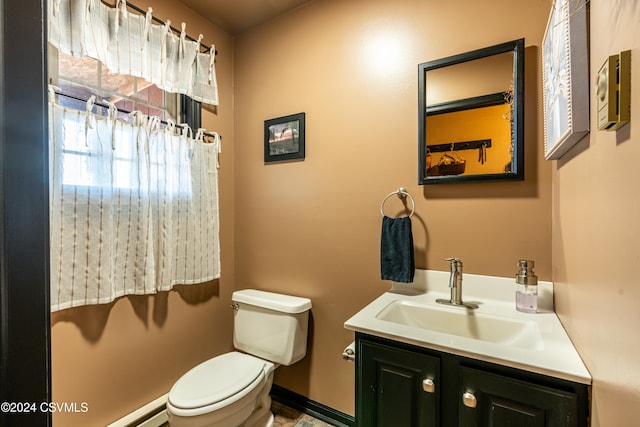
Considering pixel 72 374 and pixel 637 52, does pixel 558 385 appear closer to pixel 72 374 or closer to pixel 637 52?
pixel 637 52

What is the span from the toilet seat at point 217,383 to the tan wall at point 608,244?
1.28 m

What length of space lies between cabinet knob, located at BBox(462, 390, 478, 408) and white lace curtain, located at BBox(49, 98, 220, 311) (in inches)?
59.6

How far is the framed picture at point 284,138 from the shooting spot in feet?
5.90

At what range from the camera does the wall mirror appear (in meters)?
1.23

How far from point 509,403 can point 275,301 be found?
3.93 feet

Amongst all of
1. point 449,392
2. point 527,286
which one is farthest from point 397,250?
point 449,392

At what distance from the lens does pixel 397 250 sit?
1414 millimetres

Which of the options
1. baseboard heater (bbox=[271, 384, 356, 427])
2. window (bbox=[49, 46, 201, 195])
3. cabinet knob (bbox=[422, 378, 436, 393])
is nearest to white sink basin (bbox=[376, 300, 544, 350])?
cabinet knob (bbox=[422, 378, 436, 393])

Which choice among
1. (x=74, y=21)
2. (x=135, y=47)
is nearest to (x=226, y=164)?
(x=135, y=47)

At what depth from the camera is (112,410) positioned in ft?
4.83

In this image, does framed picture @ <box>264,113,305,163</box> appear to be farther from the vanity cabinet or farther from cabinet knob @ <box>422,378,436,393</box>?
cabinet knob @ <box>422,378,436,393</box>

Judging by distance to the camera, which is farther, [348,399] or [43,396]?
[348,399]

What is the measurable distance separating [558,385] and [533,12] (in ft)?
4.47

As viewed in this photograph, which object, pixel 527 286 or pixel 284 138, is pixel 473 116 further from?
pixel 284 138
